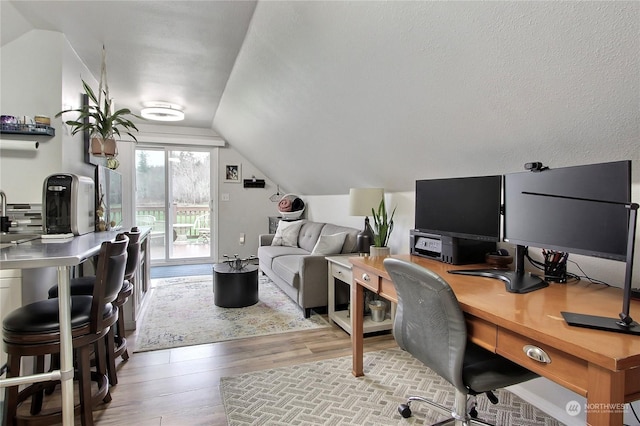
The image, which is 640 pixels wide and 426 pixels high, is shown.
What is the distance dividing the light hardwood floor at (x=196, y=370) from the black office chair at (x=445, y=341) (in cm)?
113

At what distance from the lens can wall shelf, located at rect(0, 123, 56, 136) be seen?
92.7 inches

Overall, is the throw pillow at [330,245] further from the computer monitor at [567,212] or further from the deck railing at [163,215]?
the deck railing at [163,215]

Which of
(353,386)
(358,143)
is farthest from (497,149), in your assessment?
(353,386)

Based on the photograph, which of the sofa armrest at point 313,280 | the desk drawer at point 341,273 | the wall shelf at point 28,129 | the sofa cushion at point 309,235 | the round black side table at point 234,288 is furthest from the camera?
the sofa cushion at point 309,235

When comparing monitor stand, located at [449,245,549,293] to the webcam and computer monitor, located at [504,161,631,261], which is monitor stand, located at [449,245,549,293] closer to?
computer monitor, located at [504,161,631,261]

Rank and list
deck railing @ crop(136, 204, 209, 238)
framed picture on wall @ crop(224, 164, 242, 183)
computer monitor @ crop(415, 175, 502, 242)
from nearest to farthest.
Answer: computer monitor @ crop(415, 175, 502, 242)
deck railing @ crop(136, 204, 209, 238)
framed picture on wall @ crop(224, 164, 242, 183)

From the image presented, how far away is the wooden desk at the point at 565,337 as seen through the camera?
0.86m

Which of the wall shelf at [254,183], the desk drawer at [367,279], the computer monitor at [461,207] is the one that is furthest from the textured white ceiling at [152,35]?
the wall shelf at [254,183]

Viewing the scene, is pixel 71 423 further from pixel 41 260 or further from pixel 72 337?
pixel 41 260

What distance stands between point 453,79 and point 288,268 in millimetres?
2448

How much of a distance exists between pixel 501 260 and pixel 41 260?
90.1 inches

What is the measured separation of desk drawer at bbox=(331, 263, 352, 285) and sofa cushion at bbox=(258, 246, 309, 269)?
1.24m

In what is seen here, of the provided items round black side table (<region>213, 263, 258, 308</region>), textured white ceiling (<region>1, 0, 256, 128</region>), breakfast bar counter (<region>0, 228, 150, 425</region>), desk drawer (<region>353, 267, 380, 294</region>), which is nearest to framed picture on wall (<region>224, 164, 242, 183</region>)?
textured white ceiling (<region>1, 0, 256, 128</region>)

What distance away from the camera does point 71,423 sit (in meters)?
1.56
